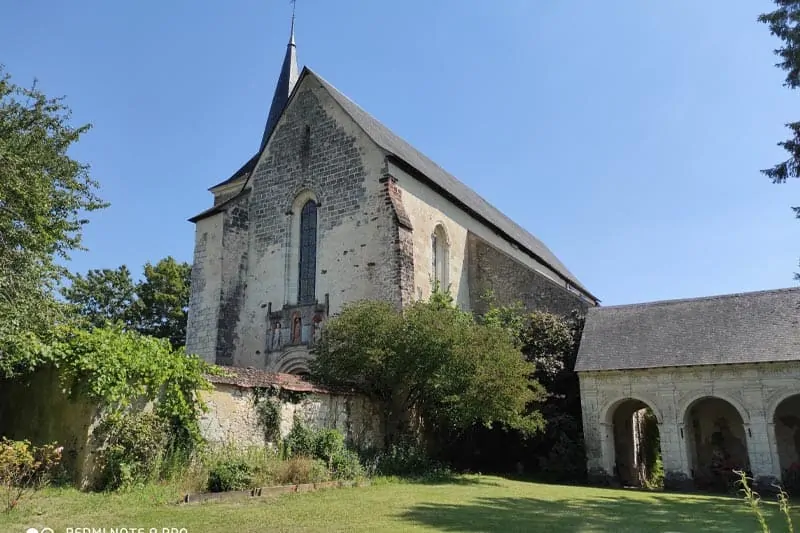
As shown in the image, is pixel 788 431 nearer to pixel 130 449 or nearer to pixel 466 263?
pixel 466 263

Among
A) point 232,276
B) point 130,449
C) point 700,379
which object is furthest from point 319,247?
point 700,379

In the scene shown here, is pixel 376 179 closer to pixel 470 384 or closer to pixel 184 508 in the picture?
pixel 470 384

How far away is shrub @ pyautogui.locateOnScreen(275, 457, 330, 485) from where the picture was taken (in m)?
12.2

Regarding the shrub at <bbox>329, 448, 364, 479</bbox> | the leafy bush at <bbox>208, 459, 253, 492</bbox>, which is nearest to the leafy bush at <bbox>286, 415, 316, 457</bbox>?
the shrub at <bbox>329, 448, 364, 479</bbox>

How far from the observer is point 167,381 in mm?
11930

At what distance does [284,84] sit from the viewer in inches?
1377

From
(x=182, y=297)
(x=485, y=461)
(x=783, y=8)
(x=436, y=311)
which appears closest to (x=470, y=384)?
(x=436, y=311)

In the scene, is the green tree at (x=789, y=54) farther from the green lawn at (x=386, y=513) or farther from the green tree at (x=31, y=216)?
the green tree at (x=31, y=216)

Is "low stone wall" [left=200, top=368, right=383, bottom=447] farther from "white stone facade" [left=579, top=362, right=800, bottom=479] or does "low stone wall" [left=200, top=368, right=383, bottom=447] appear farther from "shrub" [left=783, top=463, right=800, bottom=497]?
"shrub" [left=783, top=463, right=800, bottom=497]

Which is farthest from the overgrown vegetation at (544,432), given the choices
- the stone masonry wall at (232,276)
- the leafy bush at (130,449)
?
the leafy bush at (130,449)

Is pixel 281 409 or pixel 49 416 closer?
pixel 49 416

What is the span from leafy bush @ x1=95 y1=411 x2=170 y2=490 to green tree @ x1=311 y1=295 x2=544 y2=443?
6.01 metres

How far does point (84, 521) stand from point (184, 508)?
1.64 m

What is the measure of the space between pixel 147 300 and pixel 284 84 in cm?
1674
